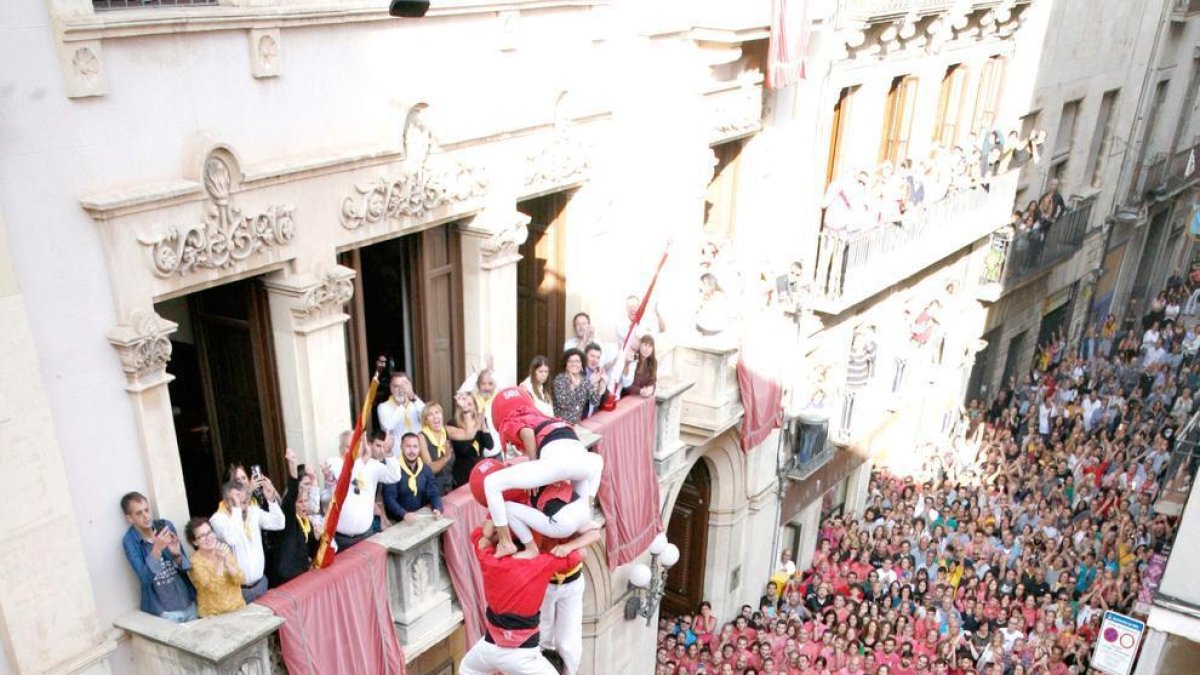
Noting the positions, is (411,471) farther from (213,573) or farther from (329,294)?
(213,573)

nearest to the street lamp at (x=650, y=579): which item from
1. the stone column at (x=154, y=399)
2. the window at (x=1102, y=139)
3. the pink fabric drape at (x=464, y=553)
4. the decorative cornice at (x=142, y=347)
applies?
the pink fabric drape at (x=464, y=553)

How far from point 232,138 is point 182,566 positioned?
12.0ft

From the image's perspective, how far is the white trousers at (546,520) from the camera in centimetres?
647

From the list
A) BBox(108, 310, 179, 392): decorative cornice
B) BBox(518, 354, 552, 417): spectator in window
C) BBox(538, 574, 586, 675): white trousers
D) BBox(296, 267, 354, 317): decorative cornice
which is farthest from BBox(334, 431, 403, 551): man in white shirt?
BBox(538, 574, 586, 675): white trousers

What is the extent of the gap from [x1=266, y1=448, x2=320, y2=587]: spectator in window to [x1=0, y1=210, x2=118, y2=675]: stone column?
4.80ft

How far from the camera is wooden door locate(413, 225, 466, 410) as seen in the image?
11.4 meters

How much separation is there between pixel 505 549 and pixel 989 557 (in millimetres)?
13969

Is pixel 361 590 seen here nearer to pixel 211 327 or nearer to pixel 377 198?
pixel 211 327

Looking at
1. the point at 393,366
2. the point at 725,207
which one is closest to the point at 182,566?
the point at 393,366

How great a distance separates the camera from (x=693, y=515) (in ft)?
57.6

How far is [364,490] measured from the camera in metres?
9.38

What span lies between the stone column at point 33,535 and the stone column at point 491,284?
199 inches

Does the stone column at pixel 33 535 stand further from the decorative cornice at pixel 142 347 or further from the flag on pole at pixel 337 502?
the flag on pole at pixel 337 502

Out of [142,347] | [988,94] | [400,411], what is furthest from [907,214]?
[142,347]
